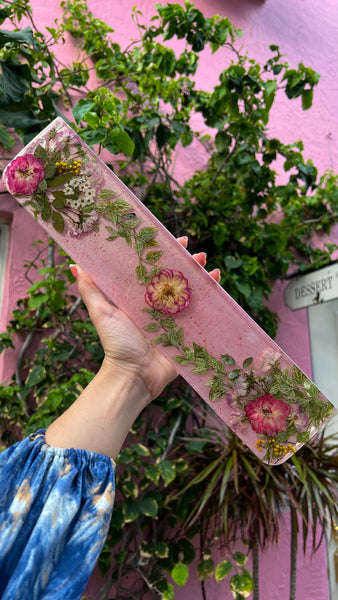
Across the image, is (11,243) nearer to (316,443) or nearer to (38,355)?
(38,355)

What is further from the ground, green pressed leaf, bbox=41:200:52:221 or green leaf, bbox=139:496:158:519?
green pressed leaf, bbox=41:200:52:221

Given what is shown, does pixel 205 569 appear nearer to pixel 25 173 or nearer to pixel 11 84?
pixel 25 173

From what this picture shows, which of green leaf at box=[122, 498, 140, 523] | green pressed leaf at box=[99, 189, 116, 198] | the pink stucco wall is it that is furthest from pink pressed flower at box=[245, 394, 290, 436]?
the pink stucco wall

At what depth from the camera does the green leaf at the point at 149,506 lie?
1524 millimetres

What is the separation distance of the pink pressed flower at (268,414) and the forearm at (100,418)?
0.23 metres

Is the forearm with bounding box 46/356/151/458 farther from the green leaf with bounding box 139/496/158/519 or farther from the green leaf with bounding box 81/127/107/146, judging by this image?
the green leaf with bounding box 139/496/158/519

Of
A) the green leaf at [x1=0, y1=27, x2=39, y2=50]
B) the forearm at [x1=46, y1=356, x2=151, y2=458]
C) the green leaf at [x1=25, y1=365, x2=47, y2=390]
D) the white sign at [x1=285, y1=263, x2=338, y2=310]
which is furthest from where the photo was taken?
the white sign at [x1=285, y1=263, x2=338, y2=310]

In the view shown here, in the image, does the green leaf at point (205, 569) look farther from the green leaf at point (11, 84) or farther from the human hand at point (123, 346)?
the green leaf at point (11, 84)

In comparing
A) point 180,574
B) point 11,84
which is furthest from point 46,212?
point 180,574

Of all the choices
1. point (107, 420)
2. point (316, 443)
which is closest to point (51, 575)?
point (107, 420)

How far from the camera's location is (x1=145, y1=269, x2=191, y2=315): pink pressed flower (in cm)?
83

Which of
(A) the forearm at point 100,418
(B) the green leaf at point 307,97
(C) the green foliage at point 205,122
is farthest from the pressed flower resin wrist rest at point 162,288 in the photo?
(B) the green leaf at point 307,97

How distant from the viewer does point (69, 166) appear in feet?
2.77

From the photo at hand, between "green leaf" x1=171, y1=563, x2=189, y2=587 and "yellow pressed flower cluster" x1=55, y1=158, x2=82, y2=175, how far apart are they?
1463 mm
